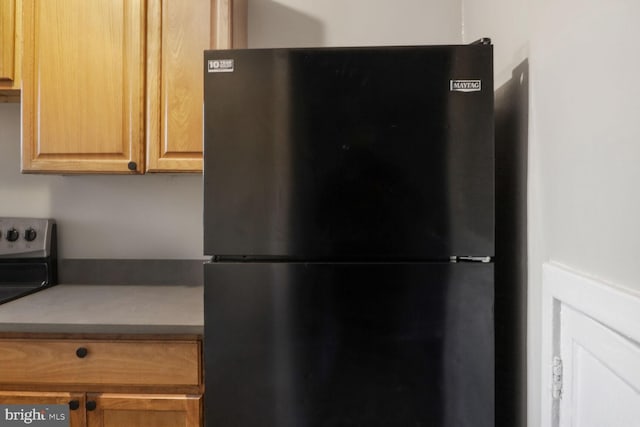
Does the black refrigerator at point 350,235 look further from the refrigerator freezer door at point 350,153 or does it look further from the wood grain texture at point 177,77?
the wood grain texture at point 177,77

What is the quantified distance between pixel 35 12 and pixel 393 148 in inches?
55.3

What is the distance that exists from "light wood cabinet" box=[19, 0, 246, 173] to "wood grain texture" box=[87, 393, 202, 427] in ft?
2.46

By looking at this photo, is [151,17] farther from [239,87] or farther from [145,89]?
[239,87]

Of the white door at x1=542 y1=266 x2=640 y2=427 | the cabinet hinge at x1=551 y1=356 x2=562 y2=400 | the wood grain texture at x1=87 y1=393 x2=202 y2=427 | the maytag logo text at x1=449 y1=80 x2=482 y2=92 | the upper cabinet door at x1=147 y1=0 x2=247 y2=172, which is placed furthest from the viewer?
the upper cabinet door at x1=147 y1=0 x2=247 y2=172

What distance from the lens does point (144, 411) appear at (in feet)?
4.04

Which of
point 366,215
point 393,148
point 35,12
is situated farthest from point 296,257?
point 35,12

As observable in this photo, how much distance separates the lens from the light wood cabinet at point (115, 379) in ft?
4.03

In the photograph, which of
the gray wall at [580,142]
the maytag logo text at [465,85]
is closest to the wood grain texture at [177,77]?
the maytag logo text at [465,85]

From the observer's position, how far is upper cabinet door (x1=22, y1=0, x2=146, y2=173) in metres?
1.45

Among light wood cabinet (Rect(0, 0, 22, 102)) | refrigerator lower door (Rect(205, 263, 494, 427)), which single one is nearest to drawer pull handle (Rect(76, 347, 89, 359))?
refrigerator lower door (Rect(205, 263, 494, 427))

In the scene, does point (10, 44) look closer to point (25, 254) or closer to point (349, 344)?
point (25, 254)

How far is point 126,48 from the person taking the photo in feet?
4.76

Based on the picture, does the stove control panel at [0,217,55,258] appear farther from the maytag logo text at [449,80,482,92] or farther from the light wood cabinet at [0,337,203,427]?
the maytag logo text at [449,80,482,92]

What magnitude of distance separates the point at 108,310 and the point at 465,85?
130cm
